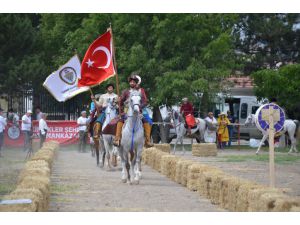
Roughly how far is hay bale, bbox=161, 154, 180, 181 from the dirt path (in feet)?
0.72

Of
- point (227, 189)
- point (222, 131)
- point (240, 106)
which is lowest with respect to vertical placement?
point (227, 189)

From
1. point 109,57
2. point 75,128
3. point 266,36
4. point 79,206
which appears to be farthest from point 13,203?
point 266,36

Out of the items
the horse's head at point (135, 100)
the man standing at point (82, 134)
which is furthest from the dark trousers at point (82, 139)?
the horse's head at point (135, 100)

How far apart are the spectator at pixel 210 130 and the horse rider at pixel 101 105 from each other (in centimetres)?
1840

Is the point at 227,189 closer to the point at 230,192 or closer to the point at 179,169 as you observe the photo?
the point at 230,192

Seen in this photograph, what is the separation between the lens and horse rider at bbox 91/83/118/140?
25.4 meters

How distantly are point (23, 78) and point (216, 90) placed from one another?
37.6ft

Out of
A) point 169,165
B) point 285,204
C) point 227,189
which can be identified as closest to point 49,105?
point 169,165

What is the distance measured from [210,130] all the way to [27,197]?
32.3m

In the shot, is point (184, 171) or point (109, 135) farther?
point (109, 135)

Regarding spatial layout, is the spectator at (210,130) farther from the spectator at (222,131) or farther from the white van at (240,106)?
the white van at (240,106)

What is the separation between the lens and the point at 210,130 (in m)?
44.9

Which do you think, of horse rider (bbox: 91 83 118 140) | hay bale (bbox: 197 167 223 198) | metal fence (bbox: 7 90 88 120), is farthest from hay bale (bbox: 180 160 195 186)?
metal fence (bbox: 7 90 88 120)

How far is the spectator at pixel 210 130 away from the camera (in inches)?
1752
